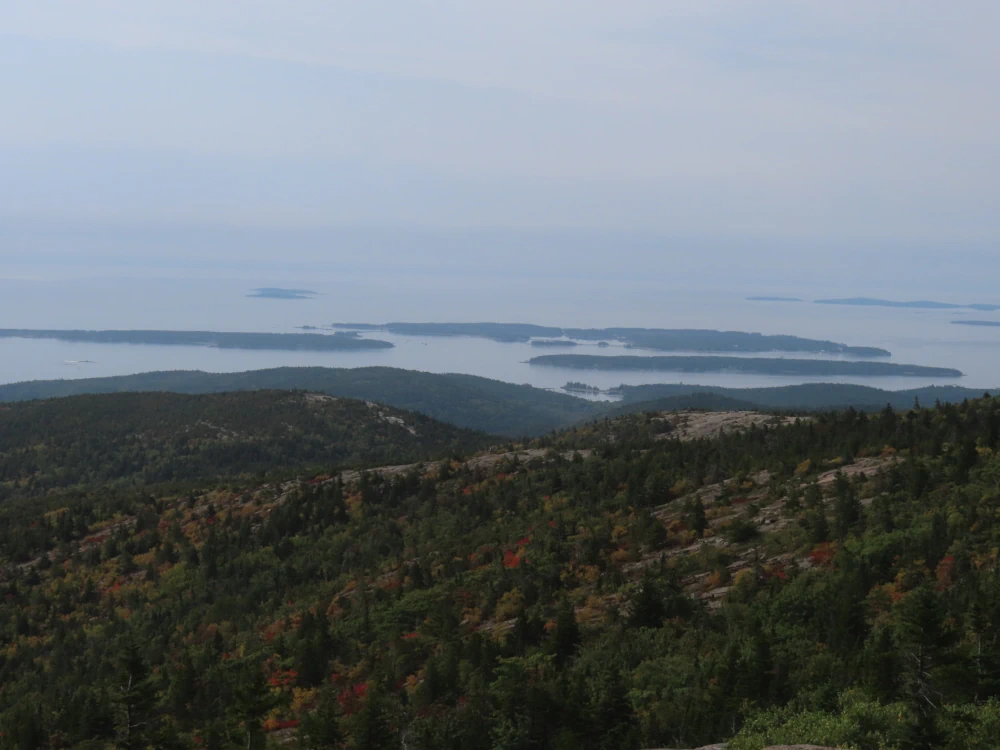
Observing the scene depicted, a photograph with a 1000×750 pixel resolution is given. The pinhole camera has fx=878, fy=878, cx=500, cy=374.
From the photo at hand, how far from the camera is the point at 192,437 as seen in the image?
→ 111m

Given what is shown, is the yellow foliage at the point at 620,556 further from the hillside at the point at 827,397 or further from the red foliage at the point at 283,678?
the hillside at the point at 827,397

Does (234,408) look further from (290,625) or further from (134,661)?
(134,661)

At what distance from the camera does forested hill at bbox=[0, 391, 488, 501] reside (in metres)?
102

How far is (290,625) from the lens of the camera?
3450cm

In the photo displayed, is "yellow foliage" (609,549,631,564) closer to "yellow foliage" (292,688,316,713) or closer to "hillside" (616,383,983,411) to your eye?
"yellow foliage" (292,688,316,713)

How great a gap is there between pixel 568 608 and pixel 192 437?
9355 centimetres

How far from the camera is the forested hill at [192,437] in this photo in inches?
4006

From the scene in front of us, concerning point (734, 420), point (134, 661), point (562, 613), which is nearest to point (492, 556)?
point (562, 613)

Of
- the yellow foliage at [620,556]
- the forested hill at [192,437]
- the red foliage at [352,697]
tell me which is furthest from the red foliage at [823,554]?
→ the forested hill at [192,437]

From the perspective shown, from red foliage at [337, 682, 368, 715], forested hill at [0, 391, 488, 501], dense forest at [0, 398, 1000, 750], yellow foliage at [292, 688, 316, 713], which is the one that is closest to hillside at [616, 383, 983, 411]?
forested hill at [0, 391, 488, 501]

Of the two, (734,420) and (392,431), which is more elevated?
(734,420)

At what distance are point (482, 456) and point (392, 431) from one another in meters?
56.1

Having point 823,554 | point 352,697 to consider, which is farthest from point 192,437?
point 823,554

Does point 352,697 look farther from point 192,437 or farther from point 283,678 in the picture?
point 192,437
